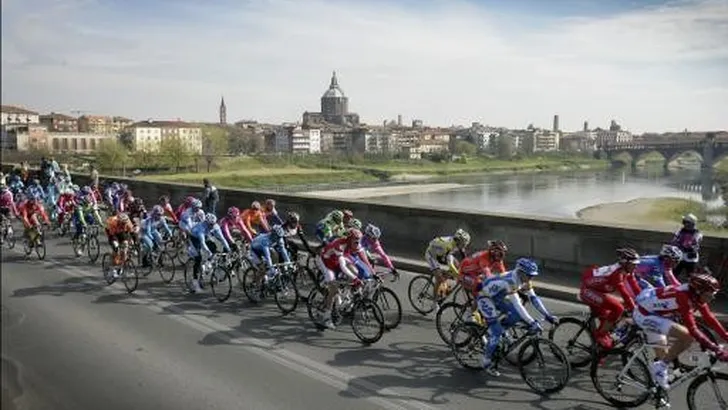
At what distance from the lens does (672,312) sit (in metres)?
5.94

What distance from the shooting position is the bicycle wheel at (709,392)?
18.6 feet

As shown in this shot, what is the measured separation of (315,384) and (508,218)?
298 inches

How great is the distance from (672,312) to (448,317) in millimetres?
3055

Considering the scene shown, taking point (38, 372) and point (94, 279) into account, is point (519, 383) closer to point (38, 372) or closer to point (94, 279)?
point (38, 372)

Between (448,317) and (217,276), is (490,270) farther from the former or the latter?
(217,276)

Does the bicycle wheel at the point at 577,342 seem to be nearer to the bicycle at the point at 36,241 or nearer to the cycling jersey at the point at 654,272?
the cycling jersey at the point at 654,272

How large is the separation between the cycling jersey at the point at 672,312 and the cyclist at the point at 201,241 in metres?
7.19

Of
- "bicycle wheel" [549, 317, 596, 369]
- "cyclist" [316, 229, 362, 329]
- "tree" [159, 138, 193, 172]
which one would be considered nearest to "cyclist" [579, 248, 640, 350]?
"bicycle wheel" [549, 317, 596, 369]

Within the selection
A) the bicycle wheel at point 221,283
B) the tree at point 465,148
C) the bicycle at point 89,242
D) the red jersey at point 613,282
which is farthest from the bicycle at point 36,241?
the tree at point 465,148

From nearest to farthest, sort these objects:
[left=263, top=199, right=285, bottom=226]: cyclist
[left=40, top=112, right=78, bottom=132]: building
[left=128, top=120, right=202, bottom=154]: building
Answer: [left=40, top=112, right=78, bottom=132]: building → [left=263, top=199, right=285, bottom=226]: cyclist → [left=128, top=120, right=202, bottom=154]: building

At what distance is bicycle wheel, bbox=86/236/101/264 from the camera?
1428cm

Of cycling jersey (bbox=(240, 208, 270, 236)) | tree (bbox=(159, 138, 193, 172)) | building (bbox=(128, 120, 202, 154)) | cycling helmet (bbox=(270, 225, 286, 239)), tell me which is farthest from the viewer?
building (bbox=(128, 120, 202, 154))

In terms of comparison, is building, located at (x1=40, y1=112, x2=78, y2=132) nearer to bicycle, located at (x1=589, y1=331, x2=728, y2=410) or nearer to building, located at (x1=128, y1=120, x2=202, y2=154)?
bicycle, located at (x1=589, y1=331, x2=728, y2=410)

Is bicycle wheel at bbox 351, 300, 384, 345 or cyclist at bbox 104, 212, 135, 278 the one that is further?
cyclist at bbox 104, 212, 135, 278
